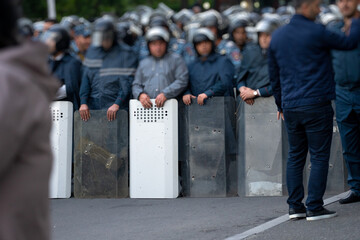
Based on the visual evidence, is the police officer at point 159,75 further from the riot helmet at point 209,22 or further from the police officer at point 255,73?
the riot helmet at point 209,22

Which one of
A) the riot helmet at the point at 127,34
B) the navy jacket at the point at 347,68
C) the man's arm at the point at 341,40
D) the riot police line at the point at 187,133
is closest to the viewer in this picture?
the man's arm at the point at 341,40

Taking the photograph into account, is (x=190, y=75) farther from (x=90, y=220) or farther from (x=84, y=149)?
(x=90, y=220)

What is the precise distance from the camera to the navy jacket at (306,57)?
6.55 m

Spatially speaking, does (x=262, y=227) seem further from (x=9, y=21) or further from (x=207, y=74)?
(x=9, y=21)

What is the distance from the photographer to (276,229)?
670cm

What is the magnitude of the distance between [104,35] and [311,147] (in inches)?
184

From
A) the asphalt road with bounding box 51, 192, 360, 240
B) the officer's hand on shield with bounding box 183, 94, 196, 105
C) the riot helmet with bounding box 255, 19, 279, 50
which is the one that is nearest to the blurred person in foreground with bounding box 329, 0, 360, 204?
the asphalt road with bounding box 51, 192, 360, 240

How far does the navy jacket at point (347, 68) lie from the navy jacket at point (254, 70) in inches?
→ 57.6

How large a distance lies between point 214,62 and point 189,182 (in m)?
1.55

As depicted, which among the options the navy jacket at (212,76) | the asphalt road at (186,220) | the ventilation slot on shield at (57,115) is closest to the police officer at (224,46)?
the navy jacket at (212,76)

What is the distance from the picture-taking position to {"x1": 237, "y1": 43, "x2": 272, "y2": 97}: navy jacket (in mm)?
9016

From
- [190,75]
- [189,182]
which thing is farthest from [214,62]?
[189,182]

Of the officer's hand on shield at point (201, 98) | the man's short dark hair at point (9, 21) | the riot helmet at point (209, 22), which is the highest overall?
the riot helmet at point (209, 22)

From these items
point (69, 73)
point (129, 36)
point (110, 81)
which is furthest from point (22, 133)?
point (129, 36)
